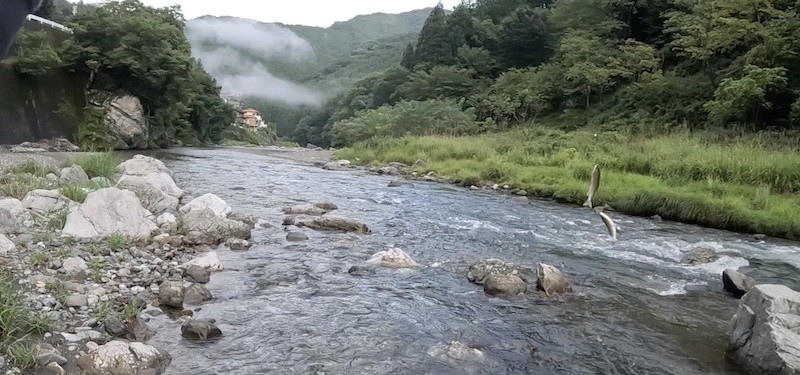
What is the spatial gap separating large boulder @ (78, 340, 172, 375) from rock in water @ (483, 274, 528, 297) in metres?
4.07

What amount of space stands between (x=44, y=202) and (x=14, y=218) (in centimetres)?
104

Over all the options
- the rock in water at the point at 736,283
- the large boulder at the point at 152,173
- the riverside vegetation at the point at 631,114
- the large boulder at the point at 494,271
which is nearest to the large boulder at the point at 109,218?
the large boulder at the point at 152,173

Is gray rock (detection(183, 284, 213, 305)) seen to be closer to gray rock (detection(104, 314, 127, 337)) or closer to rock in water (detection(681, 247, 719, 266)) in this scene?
gray rock (detection(104, 314, 127, 337))

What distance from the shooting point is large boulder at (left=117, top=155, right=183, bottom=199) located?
12400mm

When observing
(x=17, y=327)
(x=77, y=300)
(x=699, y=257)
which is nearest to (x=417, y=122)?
(x=699, y=257)

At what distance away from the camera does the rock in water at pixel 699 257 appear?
8.90m

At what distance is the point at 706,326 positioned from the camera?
6.20 m

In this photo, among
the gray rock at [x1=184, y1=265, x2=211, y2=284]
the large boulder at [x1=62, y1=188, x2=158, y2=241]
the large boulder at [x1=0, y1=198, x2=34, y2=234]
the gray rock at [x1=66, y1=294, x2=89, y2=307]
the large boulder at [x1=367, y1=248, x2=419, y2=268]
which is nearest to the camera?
the gray rock at [x1=66, y1=294, x2=89, y2=307]

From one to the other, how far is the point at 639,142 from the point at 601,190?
5995mm

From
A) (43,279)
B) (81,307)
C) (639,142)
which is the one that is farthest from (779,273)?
(639,142)

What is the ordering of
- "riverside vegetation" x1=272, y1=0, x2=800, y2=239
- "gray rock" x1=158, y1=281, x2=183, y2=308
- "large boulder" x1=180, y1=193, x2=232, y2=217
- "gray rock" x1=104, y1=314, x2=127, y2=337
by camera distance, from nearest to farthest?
"gray rock" x1=104, y1=314, x2=127, y2=337 → "gray rock" x1=158, y1=281, x2=183, y2=308 → "large boulder" x1=180, y1=193, x2=232, y2=217 → "riverside vegetation" x1=272, y1=0, x2=800, y2=239

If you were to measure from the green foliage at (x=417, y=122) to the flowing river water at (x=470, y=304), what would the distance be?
80.0 feet

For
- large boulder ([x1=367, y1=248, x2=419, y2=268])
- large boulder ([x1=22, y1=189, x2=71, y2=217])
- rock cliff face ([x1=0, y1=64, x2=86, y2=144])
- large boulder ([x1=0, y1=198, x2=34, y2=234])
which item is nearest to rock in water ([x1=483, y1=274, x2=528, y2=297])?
large boulder ([x1=367, y1=248, x2=419, y2=268])

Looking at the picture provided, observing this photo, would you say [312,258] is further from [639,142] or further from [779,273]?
[639,142]
